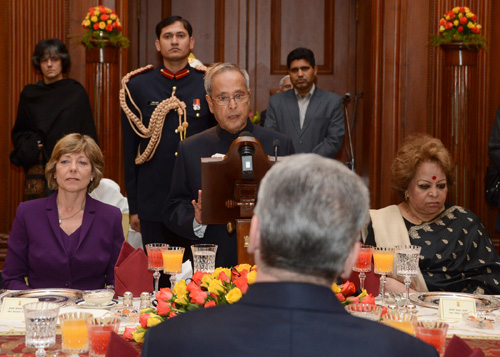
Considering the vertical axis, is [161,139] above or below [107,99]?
below

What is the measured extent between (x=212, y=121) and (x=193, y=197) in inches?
34.4

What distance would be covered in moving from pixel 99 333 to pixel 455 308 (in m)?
1.23

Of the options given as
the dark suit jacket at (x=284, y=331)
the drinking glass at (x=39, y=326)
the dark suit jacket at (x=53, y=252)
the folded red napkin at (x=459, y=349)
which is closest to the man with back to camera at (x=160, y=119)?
the dark suit jacket at (x=53, y=252)

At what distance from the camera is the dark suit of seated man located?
1035 millimetres

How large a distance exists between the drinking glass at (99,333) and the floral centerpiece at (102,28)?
386cm

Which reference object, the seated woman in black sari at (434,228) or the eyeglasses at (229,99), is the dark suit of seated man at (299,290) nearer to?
the eyeglasses at (229,99)

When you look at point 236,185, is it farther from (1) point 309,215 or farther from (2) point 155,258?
(1) point 309,215

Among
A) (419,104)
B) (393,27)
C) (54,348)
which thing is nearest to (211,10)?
(393,27)

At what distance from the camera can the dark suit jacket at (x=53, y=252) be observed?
116 inches

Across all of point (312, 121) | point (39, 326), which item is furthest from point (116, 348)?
point (312, 121)

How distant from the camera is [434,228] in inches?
127

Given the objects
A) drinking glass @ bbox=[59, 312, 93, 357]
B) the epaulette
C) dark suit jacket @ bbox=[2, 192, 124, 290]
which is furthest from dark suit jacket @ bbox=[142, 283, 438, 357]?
the epaulette

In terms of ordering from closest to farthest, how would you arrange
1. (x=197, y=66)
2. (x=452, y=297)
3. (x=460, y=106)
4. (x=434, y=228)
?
(x=452, y=297), (x=434, y=228), (x=197, y=66), (x=460, y=106)

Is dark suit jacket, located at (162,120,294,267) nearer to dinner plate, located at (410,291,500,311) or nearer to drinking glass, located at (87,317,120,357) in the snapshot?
dinner plate, located at (410,291,500,311)
